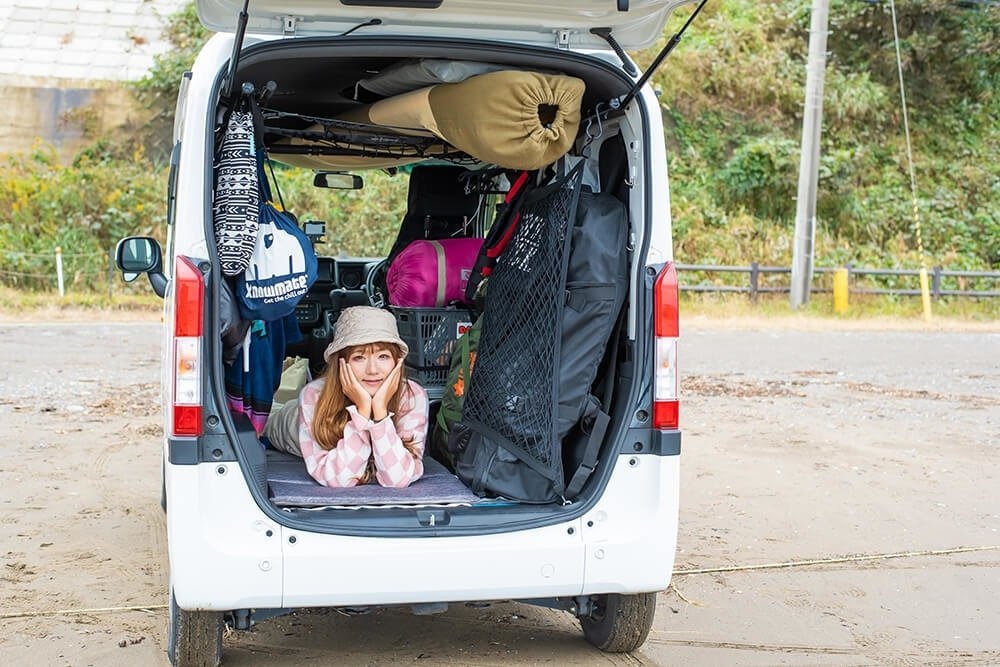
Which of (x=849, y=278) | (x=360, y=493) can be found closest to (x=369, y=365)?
(x=360, y=493)

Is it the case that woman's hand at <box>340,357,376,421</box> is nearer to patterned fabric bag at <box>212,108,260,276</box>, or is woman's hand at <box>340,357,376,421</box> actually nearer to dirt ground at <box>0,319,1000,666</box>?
patterned fabric bag at <box>212,108,260,276</box>

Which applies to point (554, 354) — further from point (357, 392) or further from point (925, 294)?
point (925, 294)

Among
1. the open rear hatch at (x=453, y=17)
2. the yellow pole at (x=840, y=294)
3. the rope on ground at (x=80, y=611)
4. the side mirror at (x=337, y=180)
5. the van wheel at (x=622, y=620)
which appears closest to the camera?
the open rear hatch at (x=453, y=17)

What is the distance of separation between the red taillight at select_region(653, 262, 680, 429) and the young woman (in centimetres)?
93

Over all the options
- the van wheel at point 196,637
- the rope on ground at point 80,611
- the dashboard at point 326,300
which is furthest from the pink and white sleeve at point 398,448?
the dashboard at point 326,300

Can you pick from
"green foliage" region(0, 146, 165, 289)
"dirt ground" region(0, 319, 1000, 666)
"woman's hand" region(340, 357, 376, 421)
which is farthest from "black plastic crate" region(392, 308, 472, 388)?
"green foliage" region(0, 146, 165, 289)

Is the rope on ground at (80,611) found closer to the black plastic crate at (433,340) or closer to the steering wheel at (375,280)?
the black plastic crate at (433,340)

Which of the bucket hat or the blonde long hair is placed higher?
the bucket hat

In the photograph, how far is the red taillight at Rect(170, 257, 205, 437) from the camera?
344cm

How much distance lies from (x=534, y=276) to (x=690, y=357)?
9426mm

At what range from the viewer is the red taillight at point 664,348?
382cm

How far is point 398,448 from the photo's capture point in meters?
4.14

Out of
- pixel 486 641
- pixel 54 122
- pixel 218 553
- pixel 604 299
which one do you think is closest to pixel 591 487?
pixel 604 299

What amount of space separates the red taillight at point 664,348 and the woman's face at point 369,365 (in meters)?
1.00
